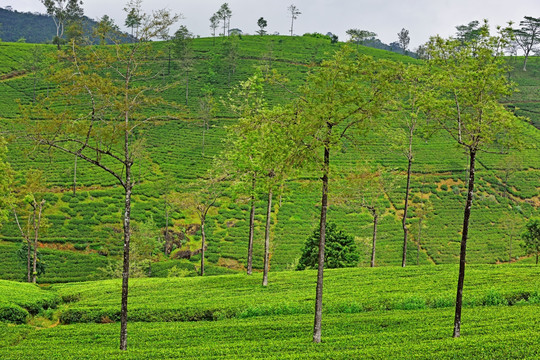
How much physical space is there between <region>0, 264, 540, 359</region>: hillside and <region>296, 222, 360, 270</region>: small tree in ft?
22.8

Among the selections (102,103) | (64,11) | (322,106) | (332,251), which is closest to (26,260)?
(332,251)

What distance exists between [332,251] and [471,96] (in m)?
24.9

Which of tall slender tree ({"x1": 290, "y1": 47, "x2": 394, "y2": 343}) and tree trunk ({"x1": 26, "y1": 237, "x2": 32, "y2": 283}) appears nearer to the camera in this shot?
tall slender tree ({"x1": 290, "y1": 47, "x2": 394, "y2": 343})

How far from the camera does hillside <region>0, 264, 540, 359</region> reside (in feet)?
44.5

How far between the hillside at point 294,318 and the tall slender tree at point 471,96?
232 centimetres

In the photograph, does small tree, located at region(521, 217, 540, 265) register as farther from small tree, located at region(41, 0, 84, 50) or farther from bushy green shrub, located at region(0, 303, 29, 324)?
small tree, located at region(41, 0, 84, 50)

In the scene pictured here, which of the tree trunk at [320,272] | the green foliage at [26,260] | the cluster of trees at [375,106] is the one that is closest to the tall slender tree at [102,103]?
the cluster of trees at [375,106]

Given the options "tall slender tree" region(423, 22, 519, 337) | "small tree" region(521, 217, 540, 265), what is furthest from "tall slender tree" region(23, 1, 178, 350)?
"small tree" region(521, 217, 540, 265)

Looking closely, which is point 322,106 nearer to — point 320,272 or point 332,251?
point 320,272

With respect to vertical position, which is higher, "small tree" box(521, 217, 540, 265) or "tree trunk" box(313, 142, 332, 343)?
"tree trunk" box(313, 142, 332, 343)

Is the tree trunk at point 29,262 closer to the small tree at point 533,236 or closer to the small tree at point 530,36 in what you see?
the small tree at point 533,236

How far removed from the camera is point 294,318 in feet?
60.6

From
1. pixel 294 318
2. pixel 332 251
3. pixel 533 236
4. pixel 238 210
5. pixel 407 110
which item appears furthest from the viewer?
pixel 238 210

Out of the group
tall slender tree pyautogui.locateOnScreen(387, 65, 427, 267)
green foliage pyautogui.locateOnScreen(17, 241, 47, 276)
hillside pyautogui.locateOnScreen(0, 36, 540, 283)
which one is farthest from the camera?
hillside pyautogui.locateOnScreen(0, 36, 540, 283)
